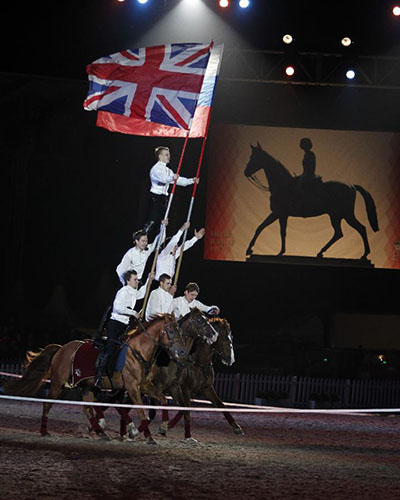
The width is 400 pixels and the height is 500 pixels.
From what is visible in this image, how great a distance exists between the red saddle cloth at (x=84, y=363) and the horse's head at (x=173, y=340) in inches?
39.3

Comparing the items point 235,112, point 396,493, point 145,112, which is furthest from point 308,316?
point 396,493

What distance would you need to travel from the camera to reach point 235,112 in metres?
21.8

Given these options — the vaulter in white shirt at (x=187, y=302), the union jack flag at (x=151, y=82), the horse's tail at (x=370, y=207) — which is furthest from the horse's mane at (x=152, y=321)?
the horse's tail at (x=370, y=207)

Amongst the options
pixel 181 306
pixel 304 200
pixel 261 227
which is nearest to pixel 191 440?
pixel 181 306

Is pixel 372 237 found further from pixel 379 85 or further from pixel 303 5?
pixel 303 5

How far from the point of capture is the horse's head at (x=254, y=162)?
21.2 metres

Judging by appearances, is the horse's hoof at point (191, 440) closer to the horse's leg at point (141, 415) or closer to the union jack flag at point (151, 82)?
the horse's leg at point (141, 415)

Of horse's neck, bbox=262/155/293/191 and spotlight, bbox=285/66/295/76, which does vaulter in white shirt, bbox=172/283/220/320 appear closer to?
spotlight, bbox=285/66/295/76

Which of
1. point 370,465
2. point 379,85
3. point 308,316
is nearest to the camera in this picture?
point 370,465

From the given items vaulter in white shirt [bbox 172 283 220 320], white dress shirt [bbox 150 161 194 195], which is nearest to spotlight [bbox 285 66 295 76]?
white dress shirt [bbox 150 161 194 195]

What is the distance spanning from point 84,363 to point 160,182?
373 centimetres

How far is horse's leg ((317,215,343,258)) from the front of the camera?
21250 millimetres

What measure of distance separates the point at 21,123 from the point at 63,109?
105 centimetres

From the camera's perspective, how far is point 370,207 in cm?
2120
